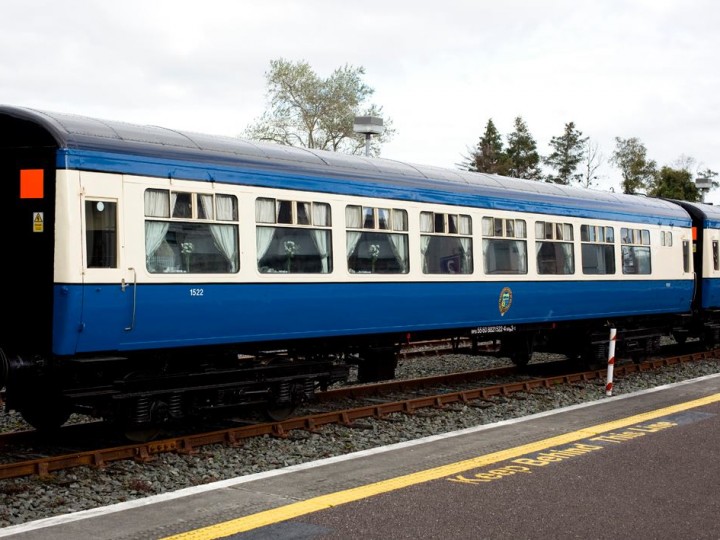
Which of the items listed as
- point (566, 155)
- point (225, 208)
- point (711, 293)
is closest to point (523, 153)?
point (566, 155)

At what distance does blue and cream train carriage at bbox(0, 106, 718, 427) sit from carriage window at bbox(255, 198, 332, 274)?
0.02 m

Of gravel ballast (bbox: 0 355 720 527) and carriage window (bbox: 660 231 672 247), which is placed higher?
carriage window (bbox: 660 231 672 247)

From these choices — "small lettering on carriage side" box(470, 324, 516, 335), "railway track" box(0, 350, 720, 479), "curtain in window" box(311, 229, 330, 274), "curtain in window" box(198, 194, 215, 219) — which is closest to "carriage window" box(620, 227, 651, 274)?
"railway track" box(0, 350, 720, 479)

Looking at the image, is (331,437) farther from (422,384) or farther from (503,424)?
(422,384)

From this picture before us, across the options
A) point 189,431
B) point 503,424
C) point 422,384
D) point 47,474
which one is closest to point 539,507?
point 503,424

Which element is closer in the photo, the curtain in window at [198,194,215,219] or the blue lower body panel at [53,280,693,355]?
the blue lower body panel at [53,280,693,355]

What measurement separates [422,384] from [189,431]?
4.65 meters

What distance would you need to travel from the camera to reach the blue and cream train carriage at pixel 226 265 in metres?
8.12

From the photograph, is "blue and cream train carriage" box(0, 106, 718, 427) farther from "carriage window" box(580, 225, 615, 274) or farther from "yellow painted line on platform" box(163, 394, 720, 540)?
"yellow painted line on platform" box(163, 394, 720, 540)

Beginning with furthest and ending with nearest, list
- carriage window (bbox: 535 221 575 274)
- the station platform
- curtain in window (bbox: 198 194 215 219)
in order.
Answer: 1. carriage window (bbox: 535 221 575 274)
2. curtain in window (bbox: 198 194 215 219)
3. the station platform

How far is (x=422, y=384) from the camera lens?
45.3ft

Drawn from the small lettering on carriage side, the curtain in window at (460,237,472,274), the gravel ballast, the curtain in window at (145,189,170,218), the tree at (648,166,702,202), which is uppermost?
the tree at (648,166,702,202)

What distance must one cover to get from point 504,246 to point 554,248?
4.79ft

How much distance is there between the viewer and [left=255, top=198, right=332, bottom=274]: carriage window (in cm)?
966
